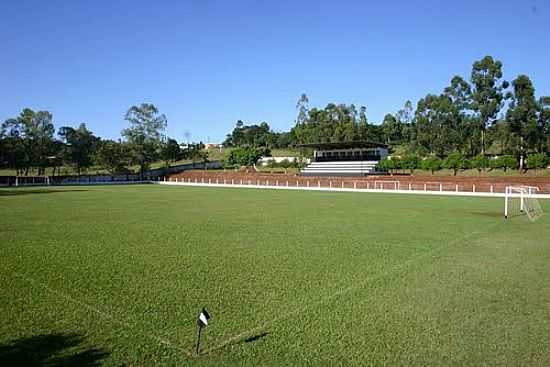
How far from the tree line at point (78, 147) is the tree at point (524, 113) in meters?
52.0

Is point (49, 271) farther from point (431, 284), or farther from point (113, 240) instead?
point (431, 284)

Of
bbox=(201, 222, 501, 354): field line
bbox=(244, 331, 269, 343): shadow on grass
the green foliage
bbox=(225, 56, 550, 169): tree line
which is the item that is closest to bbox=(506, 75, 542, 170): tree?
bbox=(225, 56, 550, 169): tree line

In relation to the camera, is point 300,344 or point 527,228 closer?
point 300,344

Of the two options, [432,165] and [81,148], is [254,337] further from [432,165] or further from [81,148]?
[81,148]

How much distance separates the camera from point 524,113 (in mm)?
51844

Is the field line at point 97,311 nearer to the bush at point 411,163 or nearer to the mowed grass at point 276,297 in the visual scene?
the mowed grass at point 276,297

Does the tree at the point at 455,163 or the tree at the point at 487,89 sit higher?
the tree at the point at 487,89

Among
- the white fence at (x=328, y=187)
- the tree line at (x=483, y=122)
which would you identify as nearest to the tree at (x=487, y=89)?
the tree line at (x=483, y=122)

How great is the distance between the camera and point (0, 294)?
7.16 m

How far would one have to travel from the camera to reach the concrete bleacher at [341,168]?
59500mm

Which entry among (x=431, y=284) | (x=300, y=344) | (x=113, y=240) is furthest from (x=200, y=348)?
(x=113, y=240)

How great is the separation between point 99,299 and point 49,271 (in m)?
2.45

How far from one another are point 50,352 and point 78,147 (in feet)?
234

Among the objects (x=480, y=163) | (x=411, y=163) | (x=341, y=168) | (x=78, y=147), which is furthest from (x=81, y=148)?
(x=480, y=163)
